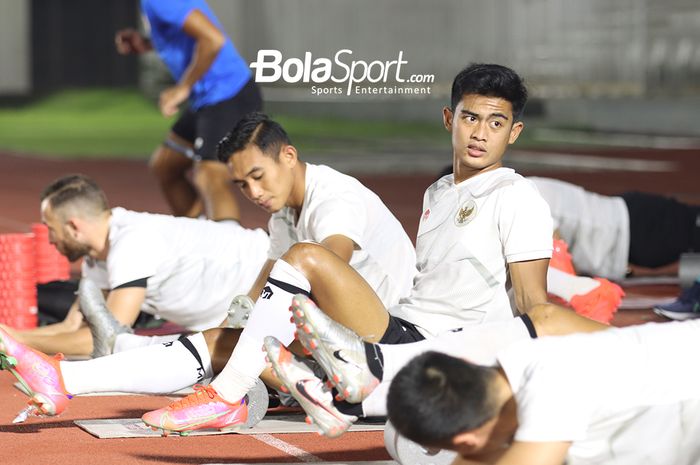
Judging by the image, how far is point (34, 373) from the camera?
14.7 ft

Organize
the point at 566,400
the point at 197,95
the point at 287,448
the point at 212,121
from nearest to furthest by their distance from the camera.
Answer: the point at 566,400, the point at 287,448, the point at 212,121, the point at 197,95

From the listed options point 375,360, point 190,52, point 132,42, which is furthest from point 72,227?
point 132,42

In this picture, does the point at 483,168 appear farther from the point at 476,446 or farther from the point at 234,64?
the point at 234,64

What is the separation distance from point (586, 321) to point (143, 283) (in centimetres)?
248

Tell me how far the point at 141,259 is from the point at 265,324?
1.65m

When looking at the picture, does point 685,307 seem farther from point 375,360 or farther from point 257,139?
point 375,360

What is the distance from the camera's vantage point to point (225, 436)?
4691 mm

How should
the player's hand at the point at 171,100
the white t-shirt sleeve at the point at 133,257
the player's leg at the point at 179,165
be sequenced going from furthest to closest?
1. the player's leg at the point at 179,165
2. the player's hand at the point at 171,100
3. the white t-shirt sleeve at the point at 133,257

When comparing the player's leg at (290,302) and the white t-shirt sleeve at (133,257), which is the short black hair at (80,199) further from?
the player's leg at (290,302)

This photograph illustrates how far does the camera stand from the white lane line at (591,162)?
16.9m

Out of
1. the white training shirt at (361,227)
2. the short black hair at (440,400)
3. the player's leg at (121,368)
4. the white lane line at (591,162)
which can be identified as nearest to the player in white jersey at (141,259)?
the white training shirt at (361,227)

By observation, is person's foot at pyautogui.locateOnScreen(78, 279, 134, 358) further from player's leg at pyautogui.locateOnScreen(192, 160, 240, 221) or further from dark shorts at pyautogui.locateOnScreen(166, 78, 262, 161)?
dark shorts at pyautogui.locateOnScreen(166, 78, 262, 161)

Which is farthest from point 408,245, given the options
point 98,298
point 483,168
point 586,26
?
point 586,26

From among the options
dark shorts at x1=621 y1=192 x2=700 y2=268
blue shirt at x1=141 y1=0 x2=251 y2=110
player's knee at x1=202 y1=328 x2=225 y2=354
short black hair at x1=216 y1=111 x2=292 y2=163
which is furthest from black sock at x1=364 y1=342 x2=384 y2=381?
blue shirt at x1=141 y1=0 x2=251 y2=110
